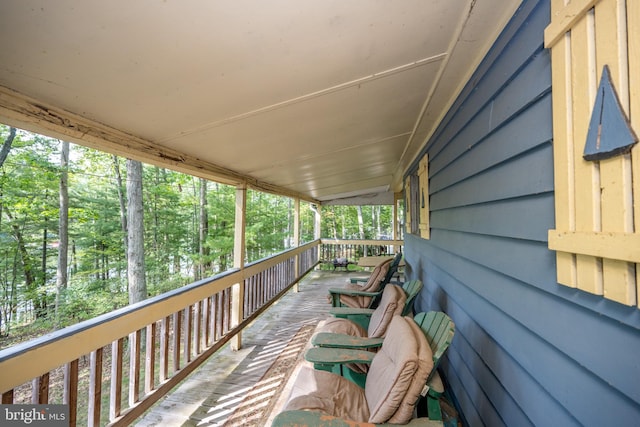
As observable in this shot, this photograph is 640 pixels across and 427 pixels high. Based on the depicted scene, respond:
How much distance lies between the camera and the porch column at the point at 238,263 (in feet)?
11.6

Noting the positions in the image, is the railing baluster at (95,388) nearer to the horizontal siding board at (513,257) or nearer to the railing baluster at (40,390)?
the railing baluster at (40,390)

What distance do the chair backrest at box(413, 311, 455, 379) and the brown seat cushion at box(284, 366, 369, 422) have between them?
0.55 meters

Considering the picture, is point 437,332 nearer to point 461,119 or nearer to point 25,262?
point 461,119

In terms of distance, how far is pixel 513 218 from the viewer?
1.17 m

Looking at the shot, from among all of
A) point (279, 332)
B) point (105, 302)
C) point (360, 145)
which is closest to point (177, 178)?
point (105, 302)

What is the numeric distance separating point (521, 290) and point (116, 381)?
259 centimetres

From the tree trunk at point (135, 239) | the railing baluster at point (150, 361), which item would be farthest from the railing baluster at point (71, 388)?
the tree trunk at point (135, 239)

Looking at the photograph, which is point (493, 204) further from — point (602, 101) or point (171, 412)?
point (171, 412)

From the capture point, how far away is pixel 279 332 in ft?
13.8

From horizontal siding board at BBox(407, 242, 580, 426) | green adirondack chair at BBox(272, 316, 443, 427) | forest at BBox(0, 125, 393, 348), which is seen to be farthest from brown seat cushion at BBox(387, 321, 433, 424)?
forest at BBox(0, 125, 393, 348)

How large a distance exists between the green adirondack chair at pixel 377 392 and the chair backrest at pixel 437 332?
6cm

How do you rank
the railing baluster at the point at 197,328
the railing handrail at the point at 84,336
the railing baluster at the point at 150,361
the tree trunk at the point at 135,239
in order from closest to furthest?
the railing handrail at the point at 84,336, the railing baluster at the point at 150,361, the railing baluster at the point at 197,328, the tree trunk at the point at 135,239

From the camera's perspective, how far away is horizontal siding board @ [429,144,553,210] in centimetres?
96

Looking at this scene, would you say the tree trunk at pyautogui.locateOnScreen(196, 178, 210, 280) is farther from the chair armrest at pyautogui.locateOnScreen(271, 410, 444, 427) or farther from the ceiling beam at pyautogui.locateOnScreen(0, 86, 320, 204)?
the chair armrest at pyautogui.locateOnScreen(271, 410, 444, 427)
